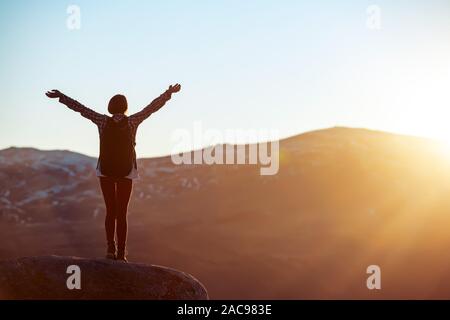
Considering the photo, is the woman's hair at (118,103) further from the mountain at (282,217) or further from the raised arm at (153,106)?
the mountain at (282,217)

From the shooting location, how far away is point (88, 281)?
855cm

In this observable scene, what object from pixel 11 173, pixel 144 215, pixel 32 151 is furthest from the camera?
pixel 32 151

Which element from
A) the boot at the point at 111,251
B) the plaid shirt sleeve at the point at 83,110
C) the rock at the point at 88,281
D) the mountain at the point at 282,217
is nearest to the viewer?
the rock at the point at 88,281

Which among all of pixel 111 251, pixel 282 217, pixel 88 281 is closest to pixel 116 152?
pixel 111 251

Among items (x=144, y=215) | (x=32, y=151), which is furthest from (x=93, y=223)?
(x=32, y=151)

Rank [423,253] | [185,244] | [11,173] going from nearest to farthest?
1. [423,253]
2. [185,244]
3. [11,173]

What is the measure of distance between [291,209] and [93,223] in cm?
1608

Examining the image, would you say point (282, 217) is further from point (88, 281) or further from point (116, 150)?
point (88, 281)

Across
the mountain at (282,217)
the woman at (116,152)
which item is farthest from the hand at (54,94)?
the mountain at (282,217)

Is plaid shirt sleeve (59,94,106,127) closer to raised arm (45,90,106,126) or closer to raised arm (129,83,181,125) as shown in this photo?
raised arm (45,90,106,126)

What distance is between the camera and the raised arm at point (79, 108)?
29.2 ft

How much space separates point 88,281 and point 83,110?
204 cm

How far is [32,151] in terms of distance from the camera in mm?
116688
